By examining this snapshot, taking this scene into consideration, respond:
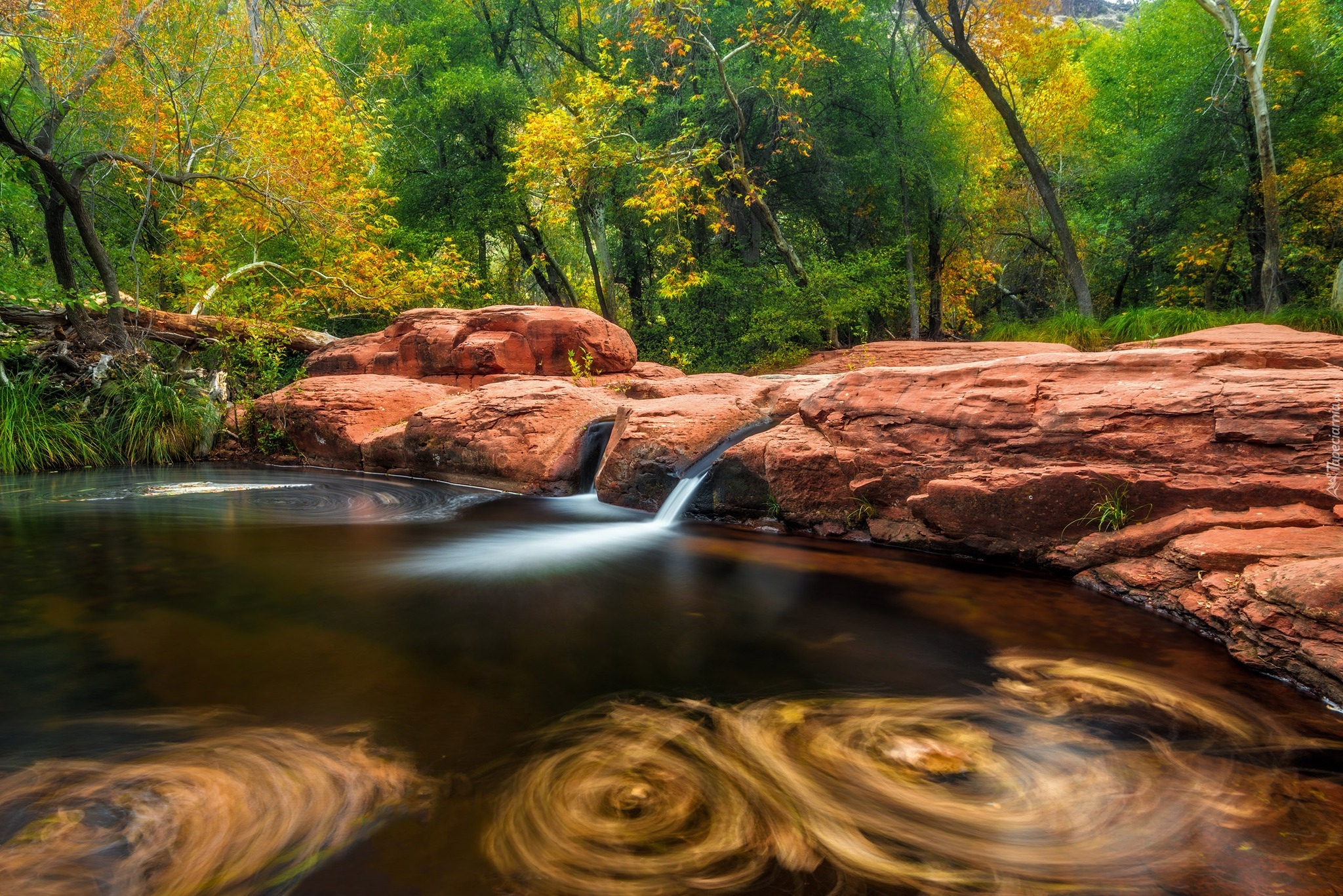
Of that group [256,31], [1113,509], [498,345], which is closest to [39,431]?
[256,31]

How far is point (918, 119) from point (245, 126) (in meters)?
13.6

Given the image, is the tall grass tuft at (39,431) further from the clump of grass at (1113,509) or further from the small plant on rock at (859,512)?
the clump of grass at (1113,509)

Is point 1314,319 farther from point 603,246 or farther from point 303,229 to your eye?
point 303,229

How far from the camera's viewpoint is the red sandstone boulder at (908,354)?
39.2 feet

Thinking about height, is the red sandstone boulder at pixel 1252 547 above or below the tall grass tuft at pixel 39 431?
below

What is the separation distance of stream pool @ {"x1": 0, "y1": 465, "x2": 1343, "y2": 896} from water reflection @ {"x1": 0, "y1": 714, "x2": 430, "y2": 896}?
1cm

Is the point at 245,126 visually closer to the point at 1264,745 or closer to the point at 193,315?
the point at 193,315

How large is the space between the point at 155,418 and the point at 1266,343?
13599 mm

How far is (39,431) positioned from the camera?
9.32 meters

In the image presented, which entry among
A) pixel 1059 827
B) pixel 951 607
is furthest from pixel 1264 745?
pixel 951 607

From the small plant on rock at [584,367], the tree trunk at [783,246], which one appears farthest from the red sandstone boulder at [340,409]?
the tree trunk at [783,246]

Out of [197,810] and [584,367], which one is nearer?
[197,810]

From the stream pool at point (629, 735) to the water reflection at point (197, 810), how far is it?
0.03 feet

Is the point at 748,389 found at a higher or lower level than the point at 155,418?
higher
